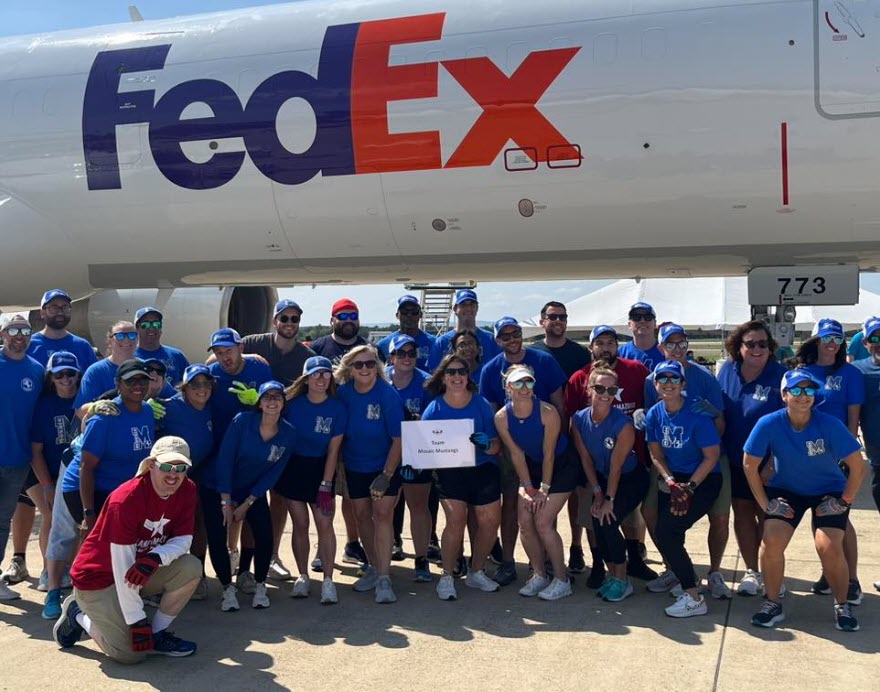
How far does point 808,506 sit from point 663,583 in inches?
43.0

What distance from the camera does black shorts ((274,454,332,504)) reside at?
18.4ft

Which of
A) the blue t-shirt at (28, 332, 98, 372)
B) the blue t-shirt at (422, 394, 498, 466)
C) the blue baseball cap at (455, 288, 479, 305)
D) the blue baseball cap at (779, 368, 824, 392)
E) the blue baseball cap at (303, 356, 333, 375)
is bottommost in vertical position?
the blue t-shirt at (422, 394, 498, 466)

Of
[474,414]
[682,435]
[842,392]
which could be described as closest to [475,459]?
[474,414]

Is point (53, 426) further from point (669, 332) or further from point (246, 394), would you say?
point (669, 332)

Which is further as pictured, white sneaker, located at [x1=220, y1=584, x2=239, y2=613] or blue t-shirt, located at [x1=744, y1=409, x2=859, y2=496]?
white sneaker, located at [x1=220, y1=584, x2=239, y2=613]

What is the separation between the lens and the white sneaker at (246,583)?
559 cm

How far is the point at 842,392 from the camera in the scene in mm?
5477

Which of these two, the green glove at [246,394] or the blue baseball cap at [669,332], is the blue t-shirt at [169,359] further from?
the blue baseball cap at [669,332]

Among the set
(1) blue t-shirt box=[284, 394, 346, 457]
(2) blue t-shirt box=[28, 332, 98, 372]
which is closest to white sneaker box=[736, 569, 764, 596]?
(1) blue t-shirt box=[284, 394, 346, 457]

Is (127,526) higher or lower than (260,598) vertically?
higher

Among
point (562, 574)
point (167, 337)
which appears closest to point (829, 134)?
point (562, 574)

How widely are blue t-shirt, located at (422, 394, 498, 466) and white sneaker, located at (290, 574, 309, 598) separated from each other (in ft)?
4.30

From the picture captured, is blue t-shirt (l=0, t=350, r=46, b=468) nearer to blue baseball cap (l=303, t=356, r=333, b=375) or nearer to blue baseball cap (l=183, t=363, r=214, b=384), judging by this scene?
blue baseball cap (l=183, t=363, r=214, b=384)

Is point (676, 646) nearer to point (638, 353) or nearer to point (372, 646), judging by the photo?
point (372, 646)
